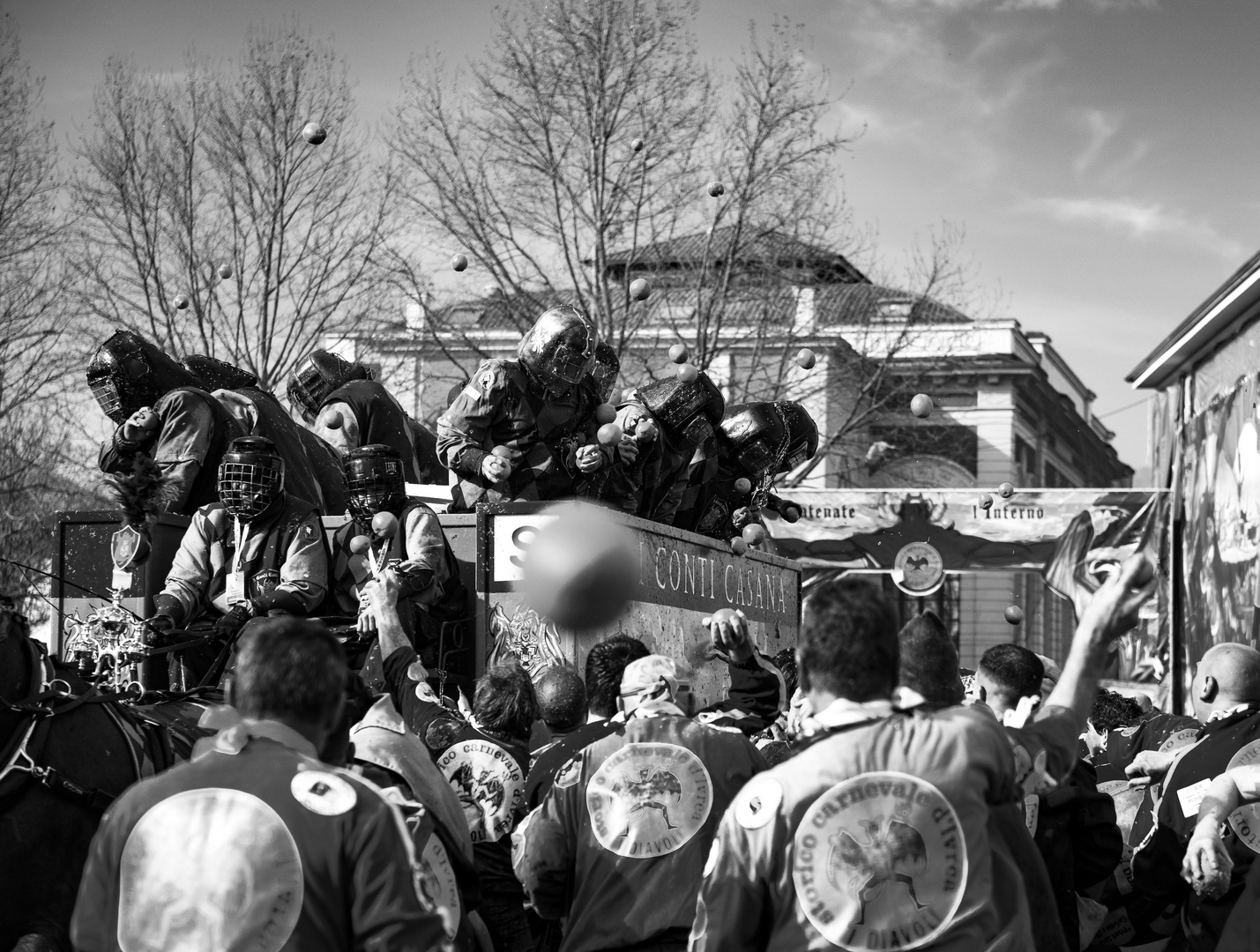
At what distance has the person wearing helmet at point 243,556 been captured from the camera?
9.03 m

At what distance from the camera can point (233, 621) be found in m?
Answer: 8.58

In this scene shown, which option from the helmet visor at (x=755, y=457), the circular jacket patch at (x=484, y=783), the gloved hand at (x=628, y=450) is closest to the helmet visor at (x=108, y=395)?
the gloved hand at (x=628, y=450)

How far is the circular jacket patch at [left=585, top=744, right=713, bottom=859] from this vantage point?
4656 millimetres

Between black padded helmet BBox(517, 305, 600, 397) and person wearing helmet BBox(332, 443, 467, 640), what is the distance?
5.28 feet

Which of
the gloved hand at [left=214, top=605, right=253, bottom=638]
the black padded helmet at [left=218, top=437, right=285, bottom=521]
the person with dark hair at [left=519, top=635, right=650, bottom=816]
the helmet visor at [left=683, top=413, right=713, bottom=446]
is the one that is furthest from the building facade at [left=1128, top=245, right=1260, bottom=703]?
the person with dark hair at [left=519, top=635, right=650, bottom=816]

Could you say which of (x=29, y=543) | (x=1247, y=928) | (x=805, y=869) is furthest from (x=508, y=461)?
(x=29, y=543)

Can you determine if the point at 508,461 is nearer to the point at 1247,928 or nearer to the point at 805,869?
the point at 1247,928

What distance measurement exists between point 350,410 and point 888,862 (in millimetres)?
9827

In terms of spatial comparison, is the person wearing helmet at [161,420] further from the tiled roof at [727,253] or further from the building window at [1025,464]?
the building window at [1025,464]

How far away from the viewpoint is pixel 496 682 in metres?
5.92

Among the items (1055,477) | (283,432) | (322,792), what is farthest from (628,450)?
(1055,477)

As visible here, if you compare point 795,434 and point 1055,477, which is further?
point 1055,477

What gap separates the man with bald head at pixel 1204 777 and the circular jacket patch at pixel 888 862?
7.89 ft

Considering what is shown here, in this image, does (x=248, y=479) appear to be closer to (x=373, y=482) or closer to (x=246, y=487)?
(x=246, y=487)
